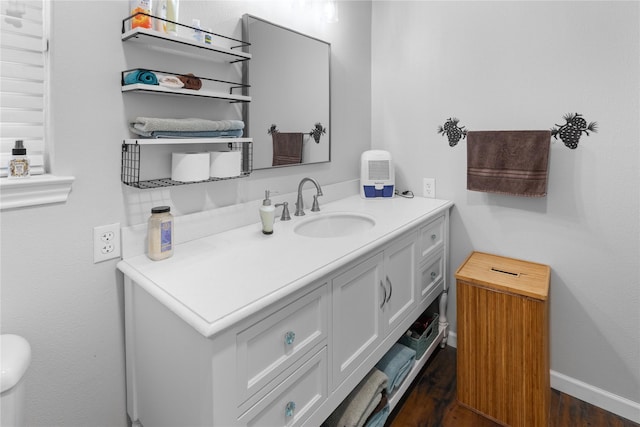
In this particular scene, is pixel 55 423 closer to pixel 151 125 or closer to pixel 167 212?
pixel 167 212

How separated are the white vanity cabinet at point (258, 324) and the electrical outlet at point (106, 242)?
0.22ft

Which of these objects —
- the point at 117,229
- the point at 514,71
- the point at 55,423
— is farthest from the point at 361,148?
the point at 55,423

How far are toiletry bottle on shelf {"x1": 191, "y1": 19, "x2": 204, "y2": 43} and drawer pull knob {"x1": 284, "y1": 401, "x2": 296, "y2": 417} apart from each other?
127 cm

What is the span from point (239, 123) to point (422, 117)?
1241mm

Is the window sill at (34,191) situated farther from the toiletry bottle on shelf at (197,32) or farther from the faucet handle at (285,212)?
the faucet handle at (285,212)

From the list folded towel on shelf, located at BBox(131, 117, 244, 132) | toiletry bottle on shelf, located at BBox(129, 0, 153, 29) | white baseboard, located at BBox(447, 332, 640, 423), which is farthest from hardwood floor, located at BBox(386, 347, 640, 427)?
toiletry bottle on shelf, located at BBox(129, 0, 153, 29)

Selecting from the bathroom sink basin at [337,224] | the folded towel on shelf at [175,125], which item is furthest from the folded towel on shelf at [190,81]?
the bathroom sink basin at [337,224]

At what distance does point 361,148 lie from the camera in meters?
2.40

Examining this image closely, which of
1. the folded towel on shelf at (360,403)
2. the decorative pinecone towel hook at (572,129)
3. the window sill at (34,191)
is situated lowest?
the folded towel on shelf at (360,403)

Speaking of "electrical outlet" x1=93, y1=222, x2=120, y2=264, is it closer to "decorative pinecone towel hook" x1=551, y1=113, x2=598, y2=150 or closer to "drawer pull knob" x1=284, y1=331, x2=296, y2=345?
"drawer pull knob" x1=284, y1=331, x2=296, y2=345

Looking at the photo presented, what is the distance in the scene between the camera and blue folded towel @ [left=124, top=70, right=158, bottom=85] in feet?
3.82

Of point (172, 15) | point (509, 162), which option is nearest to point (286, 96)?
point (172, 15)

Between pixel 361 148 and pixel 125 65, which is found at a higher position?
pixel 125 65

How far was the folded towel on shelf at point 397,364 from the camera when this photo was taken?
1654 millimetres
